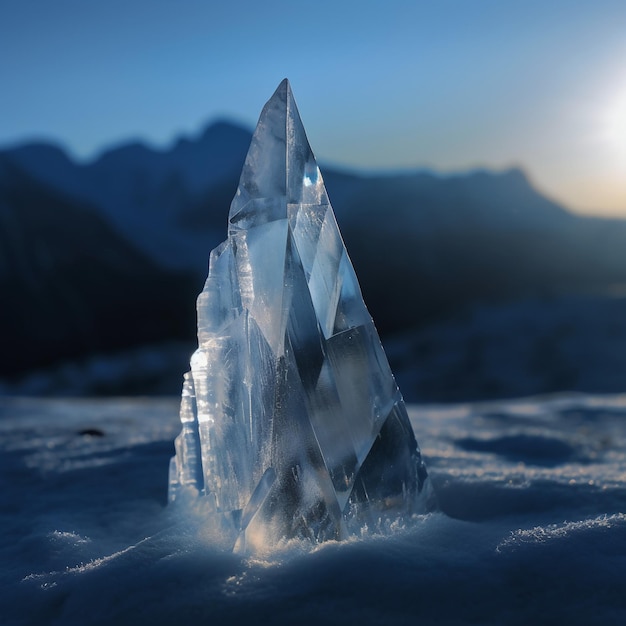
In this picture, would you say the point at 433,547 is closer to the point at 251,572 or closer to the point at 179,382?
the point at 251,572

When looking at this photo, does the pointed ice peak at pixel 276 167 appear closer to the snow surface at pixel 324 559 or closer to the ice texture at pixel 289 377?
the ice texture at pixel 289 377

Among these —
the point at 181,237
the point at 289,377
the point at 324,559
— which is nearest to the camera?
the point at 324,559

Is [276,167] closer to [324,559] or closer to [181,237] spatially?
[324,559]

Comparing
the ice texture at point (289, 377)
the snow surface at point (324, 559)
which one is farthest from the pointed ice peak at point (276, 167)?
the snow surface at point (324, 559)

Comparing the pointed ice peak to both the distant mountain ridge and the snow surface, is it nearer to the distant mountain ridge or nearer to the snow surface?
the snow surface

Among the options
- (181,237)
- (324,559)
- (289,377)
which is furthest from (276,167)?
(181,237)
